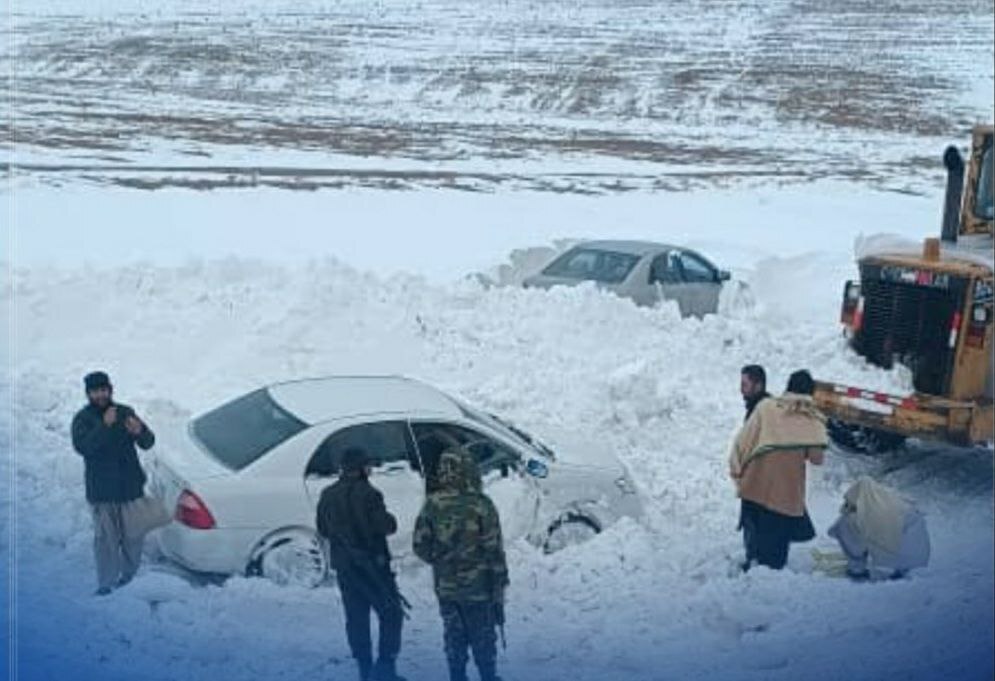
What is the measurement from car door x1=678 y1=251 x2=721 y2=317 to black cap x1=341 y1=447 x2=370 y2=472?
274 centimetres

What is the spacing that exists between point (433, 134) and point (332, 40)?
625mm

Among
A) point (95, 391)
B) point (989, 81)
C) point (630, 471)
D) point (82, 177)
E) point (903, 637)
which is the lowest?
point (903, 637)

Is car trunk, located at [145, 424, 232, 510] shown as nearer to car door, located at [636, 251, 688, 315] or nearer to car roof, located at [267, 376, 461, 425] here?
car roof, located at [267, 376, 461, 425]

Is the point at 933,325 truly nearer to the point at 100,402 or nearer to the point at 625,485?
the point at 625,485

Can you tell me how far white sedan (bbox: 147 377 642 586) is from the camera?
520cm

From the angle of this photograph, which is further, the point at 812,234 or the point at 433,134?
the point at 812,234

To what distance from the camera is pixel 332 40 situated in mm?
A: 6059

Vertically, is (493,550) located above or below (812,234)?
below

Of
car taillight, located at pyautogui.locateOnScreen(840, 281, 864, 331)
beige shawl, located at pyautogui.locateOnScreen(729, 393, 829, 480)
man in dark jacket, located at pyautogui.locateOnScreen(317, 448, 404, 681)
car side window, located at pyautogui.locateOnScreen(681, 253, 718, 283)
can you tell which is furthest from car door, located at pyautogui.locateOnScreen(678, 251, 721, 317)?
man in dark jacket, located at pyautogui.locateOnScreen(317, 448, 404, 681)

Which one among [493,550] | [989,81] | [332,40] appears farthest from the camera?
[989,81]

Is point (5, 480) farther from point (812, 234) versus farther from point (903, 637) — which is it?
point (812, 234)

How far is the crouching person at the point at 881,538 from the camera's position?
19.2 feet

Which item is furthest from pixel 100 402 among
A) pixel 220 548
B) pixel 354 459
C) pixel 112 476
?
pixel 354 459

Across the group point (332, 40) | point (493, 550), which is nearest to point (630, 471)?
point (493, 550)
